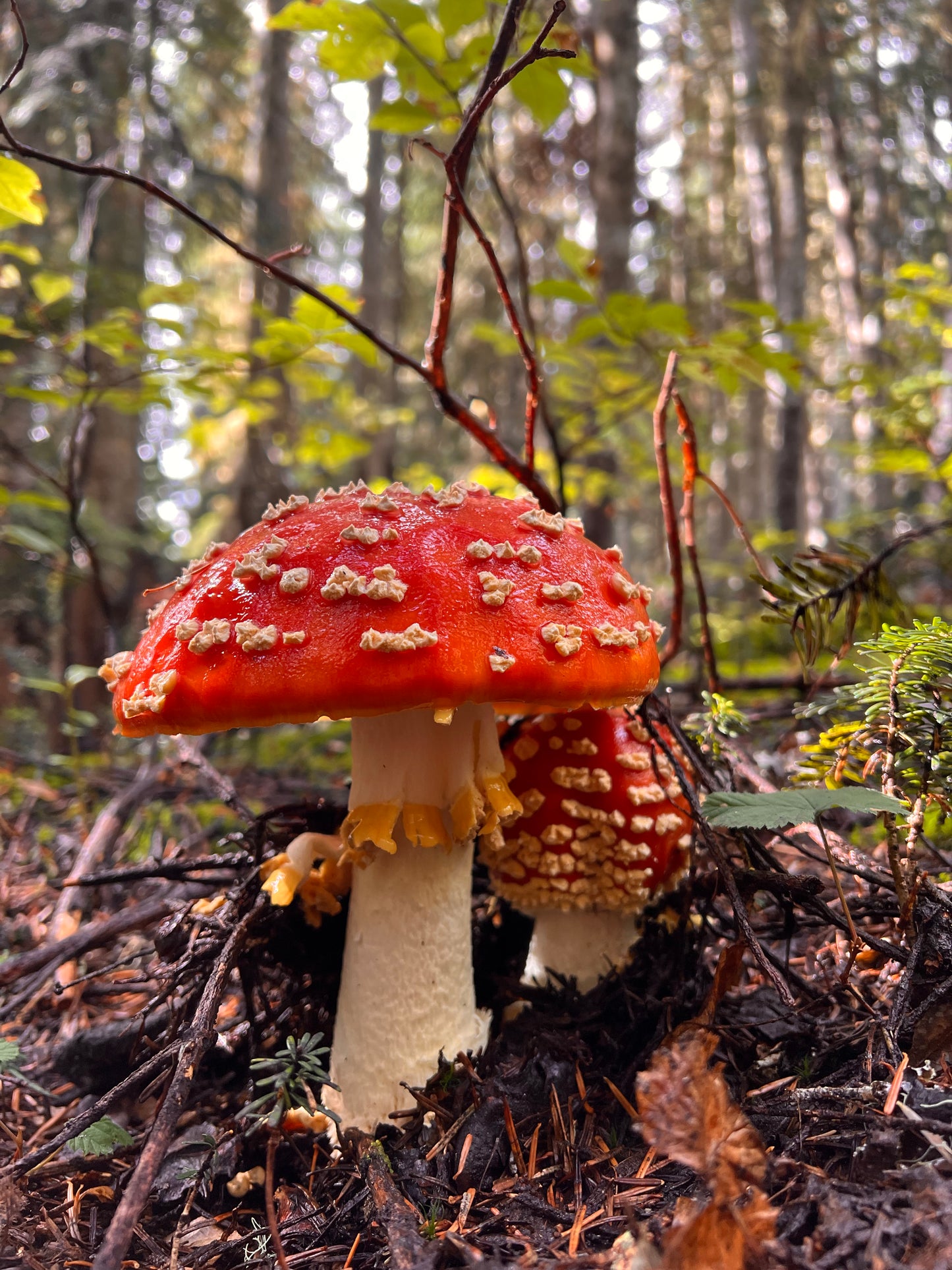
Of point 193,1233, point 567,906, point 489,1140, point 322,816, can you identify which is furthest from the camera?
point 322,816

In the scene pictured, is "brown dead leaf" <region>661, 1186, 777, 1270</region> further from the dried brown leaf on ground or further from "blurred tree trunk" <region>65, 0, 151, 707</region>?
"blurred tree trunk" <region>65, 0, 151, 707</region>

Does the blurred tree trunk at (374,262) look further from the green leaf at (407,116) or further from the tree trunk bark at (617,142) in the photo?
the green leaf at (407,116)

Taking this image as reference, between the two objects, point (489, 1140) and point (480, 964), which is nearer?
point (489, 1140)

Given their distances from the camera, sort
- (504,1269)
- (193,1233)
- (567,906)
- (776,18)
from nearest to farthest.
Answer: (504,1269), (193,1233), (567,906), (776,18)

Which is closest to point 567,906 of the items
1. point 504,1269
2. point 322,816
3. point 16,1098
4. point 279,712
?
point 322,816

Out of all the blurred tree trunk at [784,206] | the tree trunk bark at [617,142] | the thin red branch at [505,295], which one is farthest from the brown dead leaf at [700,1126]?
the blurred tree trunk at [784,206]

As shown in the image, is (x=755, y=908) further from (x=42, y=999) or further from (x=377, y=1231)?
(x=42, y=999)

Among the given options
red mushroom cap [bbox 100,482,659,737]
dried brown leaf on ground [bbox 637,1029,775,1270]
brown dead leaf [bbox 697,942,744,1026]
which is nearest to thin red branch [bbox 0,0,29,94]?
red mushroom cap [bbox 100,482,659,737]
